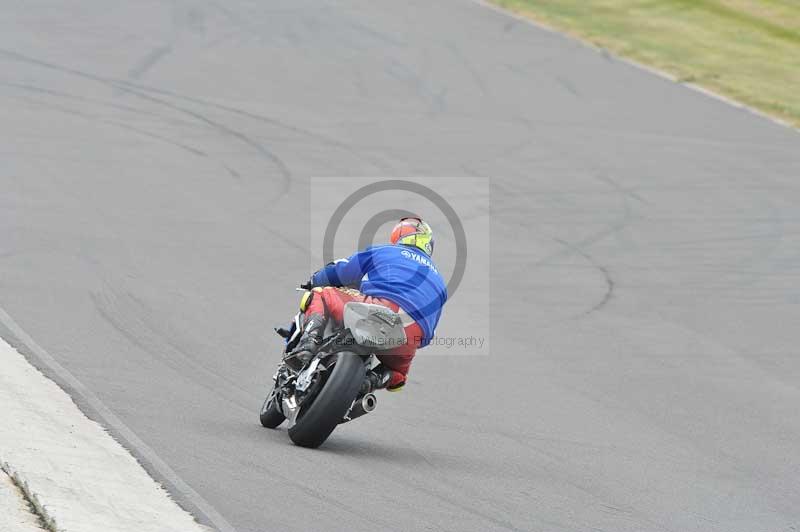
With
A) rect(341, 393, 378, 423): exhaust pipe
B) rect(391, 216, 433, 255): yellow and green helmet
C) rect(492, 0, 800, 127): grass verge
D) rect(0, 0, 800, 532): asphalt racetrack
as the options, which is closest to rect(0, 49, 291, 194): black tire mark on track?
rect(0, 0, 800, 532): asphalt racetrack

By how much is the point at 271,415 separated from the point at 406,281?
1325 mm

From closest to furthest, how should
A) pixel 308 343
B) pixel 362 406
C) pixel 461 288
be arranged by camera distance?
pixel 362 406
pixel 308 343
pixel 461 288

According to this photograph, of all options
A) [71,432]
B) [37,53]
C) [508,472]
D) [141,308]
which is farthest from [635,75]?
[71,432]

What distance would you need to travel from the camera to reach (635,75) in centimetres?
2330

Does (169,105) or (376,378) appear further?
(169,105)

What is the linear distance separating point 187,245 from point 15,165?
3.14 m

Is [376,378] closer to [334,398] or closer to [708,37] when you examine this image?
[334,398]

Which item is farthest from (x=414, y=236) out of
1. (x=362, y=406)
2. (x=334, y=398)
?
(x=334, y=398)

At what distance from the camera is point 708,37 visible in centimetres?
2662

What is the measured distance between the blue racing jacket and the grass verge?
1430cm

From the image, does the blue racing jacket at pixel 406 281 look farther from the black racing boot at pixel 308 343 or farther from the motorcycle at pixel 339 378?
the black racing boot at pixel 308 343

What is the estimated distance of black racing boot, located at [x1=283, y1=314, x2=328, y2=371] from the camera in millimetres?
8523

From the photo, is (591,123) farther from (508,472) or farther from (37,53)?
(508,472)

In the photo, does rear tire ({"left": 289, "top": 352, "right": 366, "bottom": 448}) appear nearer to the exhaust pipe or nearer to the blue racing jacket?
the exhaust pipe
